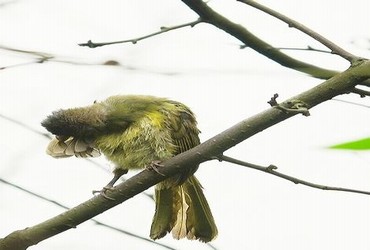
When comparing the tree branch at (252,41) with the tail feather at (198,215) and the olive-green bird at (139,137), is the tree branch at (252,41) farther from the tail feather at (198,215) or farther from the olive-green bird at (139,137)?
the tail feather at (198,215)

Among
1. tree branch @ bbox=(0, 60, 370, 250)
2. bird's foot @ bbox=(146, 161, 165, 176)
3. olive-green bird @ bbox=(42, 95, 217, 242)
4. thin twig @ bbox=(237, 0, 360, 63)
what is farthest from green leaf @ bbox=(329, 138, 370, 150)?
olive-green bird @ bbox=(42, 95, 217, 242)

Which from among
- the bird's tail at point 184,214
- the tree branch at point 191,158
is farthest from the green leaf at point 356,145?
the bird's tail at point 184,214

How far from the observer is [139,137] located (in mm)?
2889

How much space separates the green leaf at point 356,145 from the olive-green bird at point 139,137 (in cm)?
152

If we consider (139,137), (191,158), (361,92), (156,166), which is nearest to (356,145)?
(361,92)

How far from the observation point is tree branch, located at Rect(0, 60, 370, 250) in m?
1.88

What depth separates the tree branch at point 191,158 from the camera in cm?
188

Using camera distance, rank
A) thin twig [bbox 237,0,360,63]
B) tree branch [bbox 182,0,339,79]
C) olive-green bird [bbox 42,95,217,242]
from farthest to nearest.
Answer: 1. olive-green bird [bbox 42,95,217,242]
2. tree branch [bbox 182,0,339,79]
3. thin twig [bbox 237,0,360,63]

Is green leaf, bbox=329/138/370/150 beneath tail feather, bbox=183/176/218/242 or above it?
above

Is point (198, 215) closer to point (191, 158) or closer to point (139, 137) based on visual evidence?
point (139, 137)

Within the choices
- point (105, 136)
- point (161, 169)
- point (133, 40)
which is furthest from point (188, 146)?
point (133, 40)

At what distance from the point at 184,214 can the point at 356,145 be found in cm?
189

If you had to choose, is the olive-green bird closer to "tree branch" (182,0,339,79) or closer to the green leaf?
"tree branch" (182,0,339,79)

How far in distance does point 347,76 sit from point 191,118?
46.2 inches
